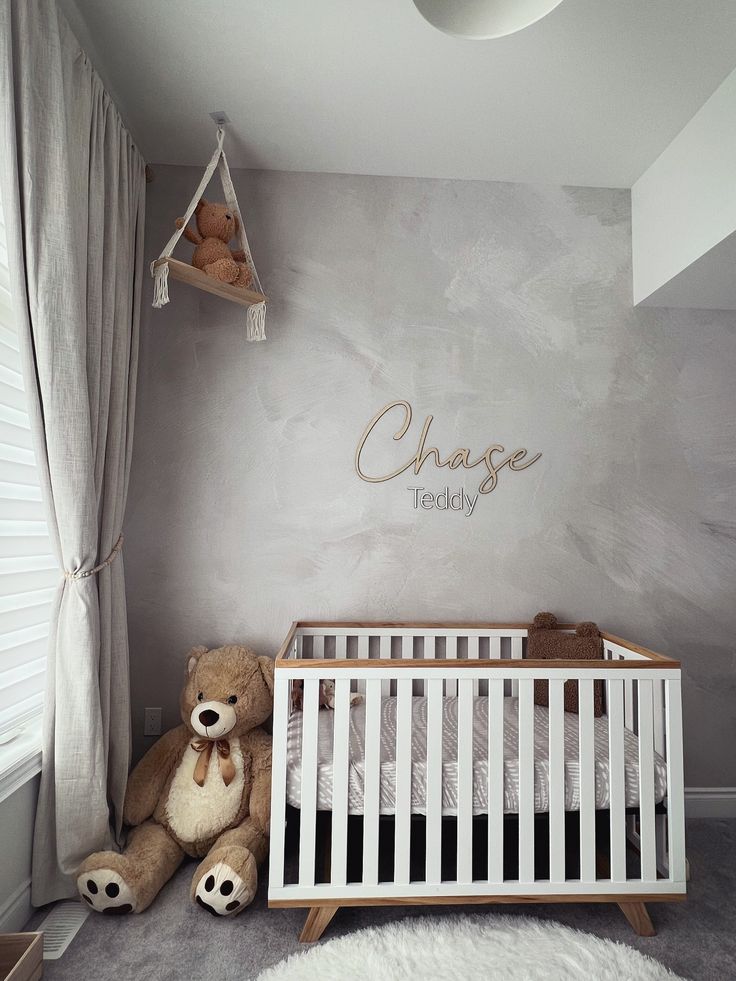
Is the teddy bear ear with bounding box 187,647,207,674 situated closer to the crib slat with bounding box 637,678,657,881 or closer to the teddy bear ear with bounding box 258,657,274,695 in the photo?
the teddy bear ear with bounding box 258,657,274,695

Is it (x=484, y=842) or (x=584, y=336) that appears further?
(x=584, y=336)

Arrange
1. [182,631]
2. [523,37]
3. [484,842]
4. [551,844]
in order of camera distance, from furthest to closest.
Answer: [182,631], [484,842], [523,37], [551,844]

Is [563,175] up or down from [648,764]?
up

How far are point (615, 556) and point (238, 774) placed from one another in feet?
5.29

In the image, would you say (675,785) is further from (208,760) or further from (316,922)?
(208,760)

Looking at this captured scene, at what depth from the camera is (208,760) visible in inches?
79.8

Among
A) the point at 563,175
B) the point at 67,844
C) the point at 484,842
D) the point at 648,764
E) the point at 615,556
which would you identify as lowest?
the point at 484,842

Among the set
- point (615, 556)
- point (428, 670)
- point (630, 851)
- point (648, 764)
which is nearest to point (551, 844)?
point (648, 764)

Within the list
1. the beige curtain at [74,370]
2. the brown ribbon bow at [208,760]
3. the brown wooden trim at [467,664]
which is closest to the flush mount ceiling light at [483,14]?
the beige curtain at [74,370]

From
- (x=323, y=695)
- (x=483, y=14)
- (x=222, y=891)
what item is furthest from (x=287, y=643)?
(x=483, y=14)

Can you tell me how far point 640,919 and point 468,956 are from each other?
1.62ft

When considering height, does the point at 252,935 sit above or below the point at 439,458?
below

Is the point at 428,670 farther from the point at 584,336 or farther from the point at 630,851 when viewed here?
the point at 584,336

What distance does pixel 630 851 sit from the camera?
220cm
